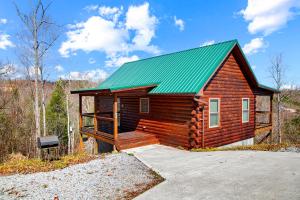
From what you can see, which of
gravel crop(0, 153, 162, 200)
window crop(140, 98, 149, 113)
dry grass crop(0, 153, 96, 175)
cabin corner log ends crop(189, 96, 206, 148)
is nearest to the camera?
gravel crop(0, 153, 162, 200)

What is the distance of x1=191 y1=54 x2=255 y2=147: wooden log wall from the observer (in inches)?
458

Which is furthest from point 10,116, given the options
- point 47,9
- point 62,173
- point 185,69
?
point 185,69

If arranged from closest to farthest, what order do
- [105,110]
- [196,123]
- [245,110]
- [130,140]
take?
[196,123]
[130,140]
[245,110]
[105,110]

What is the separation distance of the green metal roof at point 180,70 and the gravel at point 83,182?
14.0 feet

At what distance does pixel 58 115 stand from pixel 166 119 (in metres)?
16.2

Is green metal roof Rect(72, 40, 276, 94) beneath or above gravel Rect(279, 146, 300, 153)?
above

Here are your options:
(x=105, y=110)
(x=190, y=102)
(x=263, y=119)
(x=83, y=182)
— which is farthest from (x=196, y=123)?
(x=263, y=119)

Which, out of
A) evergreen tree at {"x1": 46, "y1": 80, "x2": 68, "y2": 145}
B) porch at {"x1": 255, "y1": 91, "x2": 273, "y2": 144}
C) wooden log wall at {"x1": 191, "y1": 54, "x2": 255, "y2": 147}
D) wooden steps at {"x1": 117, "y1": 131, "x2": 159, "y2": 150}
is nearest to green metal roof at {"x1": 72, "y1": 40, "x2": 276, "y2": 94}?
wooden log wall at {"x1": 191, "y1": 54, "x2": 255, "y2": 147}

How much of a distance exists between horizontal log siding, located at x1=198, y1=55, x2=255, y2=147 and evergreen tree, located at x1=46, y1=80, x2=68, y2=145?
15914 mm

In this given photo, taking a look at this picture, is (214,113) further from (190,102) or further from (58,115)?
(58,115)

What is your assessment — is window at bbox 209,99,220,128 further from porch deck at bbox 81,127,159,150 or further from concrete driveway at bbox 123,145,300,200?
porch deck at bbox 81,127,159,150

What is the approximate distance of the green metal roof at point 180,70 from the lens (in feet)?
35.6

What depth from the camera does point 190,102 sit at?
35.4 feet

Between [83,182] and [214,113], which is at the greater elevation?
[214,113]
